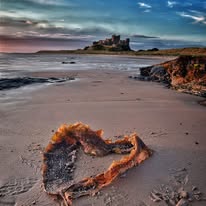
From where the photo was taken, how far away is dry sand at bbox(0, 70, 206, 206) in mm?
2646

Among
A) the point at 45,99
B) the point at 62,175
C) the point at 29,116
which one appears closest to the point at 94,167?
the point at 62,175

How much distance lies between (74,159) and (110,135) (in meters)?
1.14

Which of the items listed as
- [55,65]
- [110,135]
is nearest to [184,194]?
[110,135]

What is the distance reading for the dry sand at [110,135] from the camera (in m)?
→ 2.65

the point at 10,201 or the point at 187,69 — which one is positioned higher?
the point at 187,69

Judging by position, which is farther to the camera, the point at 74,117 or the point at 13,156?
the point at 74,117

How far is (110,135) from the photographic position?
422 centimetres

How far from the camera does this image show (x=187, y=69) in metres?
10.5

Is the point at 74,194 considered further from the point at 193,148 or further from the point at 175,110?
the point at 175,110

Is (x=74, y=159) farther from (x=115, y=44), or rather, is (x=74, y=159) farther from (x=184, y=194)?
(x=115, y=44)

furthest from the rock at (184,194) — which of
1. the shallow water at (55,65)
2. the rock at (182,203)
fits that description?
the shallow water at (55,65)

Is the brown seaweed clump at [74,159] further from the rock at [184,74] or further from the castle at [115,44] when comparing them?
the castle at [115,44]

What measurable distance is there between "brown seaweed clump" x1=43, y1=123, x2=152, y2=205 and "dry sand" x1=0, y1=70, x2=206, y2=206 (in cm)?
9

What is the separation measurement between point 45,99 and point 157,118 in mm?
3242
